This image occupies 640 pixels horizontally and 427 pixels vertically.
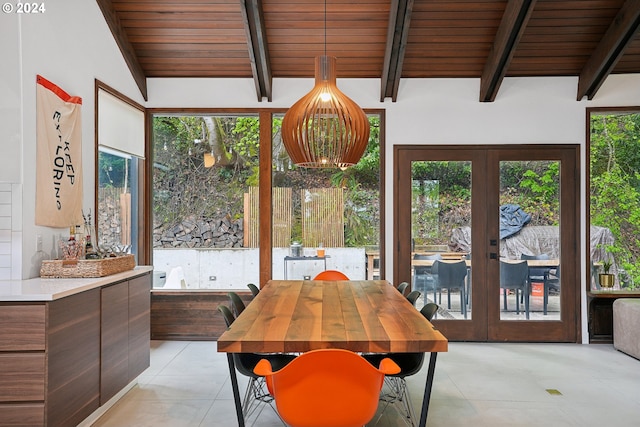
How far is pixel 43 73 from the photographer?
358cm

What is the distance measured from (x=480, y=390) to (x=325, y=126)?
7.83ft

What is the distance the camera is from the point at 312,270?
5863 mm

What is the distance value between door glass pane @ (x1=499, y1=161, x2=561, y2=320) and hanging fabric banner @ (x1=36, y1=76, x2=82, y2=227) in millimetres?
4281

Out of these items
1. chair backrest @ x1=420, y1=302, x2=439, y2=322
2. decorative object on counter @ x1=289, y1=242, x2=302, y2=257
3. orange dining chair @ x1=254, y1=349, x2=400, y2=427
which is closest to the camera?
orange dining chair @ x1=254, y1=349, x2=400, y2=427

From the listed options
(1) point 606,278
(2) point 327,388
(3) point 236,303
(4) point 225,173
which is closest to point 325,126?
(3) point 236,303

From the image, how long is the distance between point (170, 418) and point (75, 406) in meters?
0.64

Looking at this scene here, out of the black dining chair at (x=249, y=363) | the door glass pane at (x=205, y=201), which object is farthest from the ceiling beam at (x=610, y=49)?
the black dining chair at (x=249, y=363)

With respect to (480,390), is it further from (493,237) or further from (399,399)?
(493,237)

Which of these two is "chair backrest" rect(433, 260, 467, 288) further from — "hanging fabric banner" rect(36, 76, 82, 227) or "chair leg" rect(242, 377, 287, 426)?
"hanging fabric banner" rect(36, 76, 82, 227)

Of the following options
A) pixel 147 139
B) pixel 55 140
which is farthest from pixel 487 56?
pixel 55 140

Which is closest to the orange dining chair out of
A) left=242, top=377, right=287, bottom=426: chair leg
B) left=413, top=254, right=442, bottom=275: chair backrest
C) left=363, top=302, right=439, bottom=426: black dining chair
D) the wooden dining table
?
the wooden dining table

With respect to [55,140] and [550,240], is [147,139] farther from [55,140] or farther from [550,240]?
[550,240]

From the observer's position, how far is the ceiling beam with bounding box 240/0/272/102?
14.7 ft

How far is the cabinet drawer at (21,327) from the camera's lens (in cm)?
264
